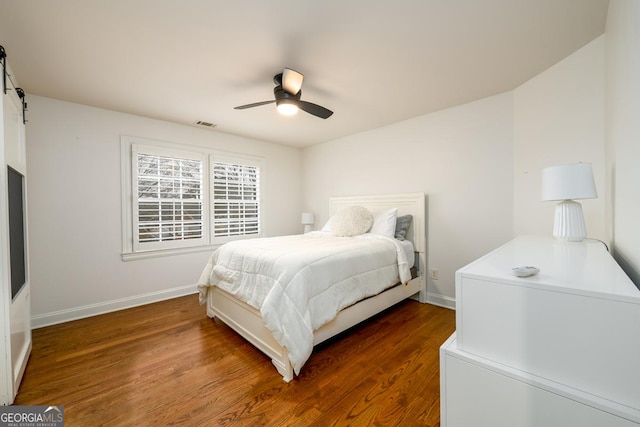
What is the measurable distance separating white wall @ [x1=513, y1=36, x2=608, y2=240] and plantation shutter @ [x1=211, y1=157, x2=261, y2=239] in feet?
11.8

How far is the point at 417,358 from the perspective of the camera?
205cm

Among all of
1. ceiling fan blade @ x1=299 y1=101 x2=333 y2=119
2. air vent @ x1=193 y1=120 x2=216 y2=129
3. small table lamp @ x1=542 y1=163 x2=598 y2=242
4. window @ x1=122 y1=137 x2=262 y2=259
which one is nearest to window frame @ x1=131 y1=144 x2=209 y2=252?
window @ x1=122 y1=137 x2=262 y2=259

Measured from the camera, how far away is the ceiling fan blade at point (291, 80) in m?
2.05

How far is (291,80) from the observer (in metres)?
2.11

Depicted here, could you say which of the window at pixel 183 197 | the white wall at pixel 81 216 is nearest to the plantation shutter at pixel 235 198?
the window at pixel 183 197

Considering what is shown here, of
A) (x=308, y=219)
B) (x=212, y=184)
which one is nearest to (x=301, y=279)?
(x=212, y=184)

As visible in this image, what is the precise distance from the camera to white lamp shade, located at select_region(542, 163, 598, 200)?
153 cm

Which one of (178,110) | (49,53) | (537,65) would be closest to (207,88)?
(178,110)

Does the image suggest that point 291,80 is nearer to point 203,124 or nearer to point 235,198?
point 203,124

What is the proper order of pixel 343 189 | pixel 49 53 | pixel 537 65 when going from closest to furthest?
pixel 49 53 → pixel 537 65 → pixel 343 189

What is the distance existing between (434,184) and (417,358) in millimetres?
2051

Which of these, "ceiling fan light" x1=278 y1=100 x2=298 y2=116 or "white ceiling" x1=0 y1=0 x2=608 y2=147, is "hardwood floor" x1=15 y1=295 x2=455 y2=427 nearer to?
"ceiling fan light" x1=278 y1=100 x2=298 y2=116

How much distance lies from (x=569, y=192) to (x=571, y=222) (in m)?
0.23

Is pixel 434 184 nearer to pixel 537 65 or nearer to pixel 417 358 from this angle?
pixel 537 65
